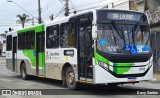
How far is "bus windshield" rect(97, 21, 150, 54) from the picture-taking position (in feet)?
43.2

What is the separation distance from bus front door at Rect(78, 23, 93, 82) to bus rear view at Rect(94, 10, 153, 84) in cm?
50

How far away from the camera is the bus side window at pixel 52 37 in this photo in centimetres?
1652

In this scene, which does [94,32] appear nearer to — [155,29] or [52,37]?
[52,37]

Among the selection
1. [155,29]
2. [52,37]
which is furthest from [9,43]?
[155,29]

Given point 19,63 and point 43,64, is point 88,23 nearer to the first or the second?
point 43,64

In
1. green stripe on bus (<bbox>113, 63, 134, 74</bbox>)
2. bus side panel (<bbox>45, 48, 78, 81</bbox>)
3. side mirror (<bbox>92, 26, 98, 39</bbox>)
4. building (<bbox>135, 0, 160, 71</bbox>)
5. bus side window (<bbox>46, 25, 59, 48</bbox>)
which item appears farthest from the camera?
building (<bbox>135, 0, 160, 71</bbox>)

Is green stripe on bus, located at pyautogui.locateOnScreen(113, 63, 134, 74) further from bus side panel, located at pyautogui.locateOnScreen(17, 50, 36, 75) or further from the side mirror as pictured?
bus side panel, located at pyautogui.locateOnScreen(17, 50, 36, 75)

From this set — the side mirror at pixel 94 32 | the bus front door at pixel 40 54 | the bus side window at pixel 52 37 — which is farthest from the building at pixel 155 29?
the side mirror at pixel 94 32

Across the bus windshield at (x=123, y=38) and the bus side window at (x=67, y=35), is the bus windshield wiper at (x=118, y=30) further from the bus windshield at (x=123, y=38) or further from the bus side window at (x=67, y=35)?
the bus side window at (x=67, y=35)

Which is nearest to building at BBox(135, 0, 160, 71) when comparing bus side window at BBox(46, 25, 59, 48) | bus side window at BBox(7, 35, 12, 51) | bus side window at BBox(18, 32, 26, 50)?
bus side window at BBox(18, 32, 26, 50)

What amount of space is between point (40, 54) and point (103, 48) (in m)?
6.20

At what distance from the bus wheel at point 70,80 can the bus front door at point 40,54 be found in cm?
307

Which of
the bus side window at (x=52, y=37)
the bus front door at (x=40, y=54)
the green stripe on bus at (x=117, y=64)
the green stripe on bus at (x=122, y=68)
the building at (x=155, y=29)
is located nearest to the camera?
the green stripe on bus at (x=117, y=64)

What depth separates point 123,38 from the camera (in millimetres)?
13484
